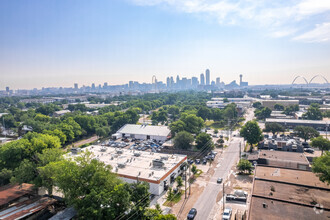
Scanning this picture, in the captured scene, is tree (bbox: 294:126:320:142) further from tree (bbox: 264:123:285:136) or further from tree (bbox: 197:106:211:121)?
tree (bbox: 197:106:211:121)

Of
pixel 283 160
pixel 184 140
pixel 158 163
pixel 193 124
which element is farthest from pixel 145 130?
pixel 283 160

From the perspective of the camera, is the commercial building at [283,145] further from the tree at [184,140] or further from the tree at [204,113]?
the tree at [204,113]

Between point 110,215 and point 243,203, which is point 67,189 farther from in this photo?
point 243,203

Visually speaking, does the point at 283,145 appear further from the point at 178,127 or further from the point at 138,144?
the point at 138,144

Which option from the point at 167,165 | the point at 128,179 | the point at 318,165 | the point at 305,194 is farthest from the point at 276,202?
the point at 128,179

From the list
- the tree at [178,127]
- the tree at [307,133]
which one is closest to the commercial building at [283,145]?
the tree at [307,133]

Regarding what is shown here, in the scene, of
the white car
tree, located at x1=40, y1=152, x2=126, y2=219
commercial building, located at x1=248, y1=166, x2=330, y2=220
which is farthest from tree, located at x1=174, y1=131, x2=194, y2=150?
tree, located at x1=40, y1=152, x2=126, y2=219
